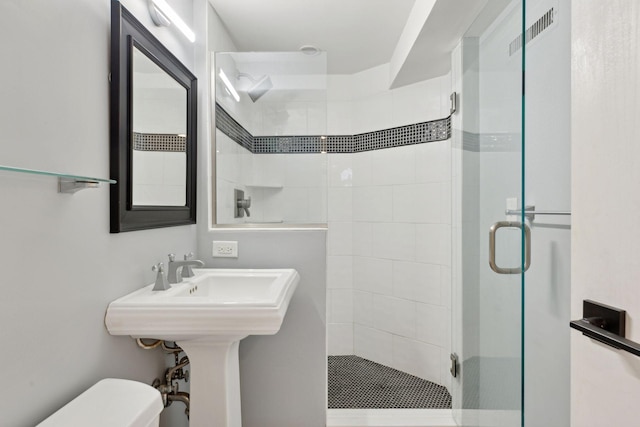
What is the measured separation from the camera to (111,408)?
3.18ft

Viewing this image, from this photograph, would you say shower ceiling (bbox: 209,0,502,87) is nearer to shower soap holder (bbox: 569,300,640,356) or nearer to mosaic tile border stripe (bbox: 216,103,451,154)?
mosaic tile border stripe (bbox: 216,103,451,154)

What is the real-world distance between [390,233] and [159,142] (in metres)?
1.93

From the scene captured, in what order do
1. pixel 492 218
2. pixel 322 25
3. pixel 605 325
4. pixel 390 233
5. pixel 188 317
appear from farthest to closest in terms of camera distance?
pixel 390 233
pixel 322 25
pixel 492 218
pixel 188 317
pixel 605 325

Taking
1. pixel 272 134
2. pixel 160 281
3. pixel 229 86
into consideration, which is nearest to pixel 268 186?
pixel 272 134

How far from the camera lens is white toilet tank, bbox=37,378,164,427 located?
91cm

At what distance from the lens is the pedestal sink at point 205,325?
1.26m

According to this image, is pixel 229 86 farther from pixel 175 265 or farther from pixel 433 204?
pixel 433 204

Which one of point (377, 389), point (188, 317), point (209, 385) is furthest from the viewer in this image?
point (377, 389)

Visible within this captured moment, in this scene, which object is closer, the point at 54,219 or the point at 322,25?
the point at 54,219

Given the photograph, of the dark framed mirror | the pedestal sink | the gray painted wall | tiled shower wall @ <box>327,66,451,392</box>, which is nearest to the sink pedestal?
the pedestal sink

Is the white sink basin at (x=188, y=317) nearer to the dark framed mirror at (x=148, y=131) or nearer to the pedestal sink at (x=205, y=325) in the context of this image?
the pedestal sink at (x=205, y=325)

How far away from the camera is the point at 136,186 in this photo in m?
1.42

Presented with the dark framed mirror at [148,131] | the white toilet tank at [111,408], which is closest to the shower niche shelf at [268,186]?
the dark framed mirror at [148,131]

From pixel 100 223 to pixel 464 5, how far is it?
1857mm
